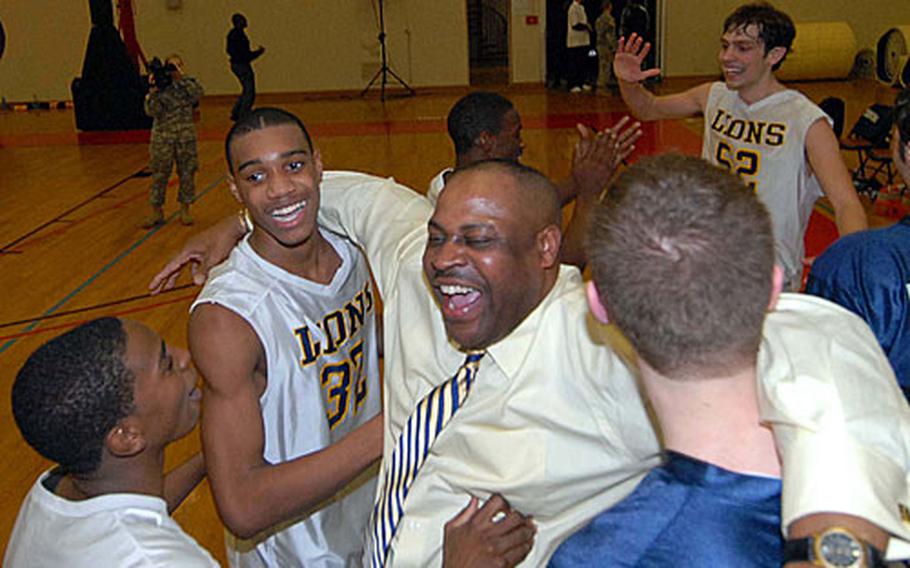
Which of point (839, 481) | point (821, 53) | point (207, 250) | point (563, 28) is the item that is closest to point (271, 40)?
point (563, 28)

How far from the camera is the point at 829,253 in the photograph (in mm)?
2334

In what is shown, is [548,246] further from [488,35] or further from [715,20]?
[488,35]

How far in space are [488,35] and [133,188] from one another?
16.0 metres

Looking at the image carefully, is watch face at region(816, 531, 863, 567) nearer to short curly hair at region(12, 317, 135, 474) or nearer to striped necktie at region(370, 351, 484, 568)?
striped necktie at region(370, 351, 484, 568)

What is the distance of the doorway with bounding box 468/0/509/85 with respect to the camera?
2552 cm

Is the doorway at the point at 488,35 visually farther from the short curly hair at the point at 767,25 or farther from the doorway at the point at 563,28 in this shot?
the short curly hair at the point at 767,25

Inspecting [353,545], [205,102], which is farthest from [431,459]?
[205,102]

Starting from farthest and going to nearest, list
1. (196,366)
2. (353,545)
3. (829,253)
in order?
(353,545), (196,366), (829,253)

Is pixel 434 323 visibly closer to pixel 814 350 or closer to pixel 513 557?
pixel 513 557

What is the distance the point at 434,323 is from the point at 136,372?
0.76 metres

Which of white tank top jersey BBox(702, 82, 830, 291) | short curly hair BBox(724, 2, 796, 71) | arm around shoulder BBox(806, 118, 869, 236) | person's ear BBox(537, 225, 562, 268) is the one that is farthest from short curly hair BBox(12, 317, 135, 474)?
short curly hair BBox(724, 2, 796, 71)

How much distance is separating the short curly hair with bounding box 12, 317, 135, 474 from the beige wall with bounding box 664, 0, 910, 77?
67.7 feet

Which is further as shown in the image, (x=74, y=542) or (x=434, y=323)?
(x=434, y=323)

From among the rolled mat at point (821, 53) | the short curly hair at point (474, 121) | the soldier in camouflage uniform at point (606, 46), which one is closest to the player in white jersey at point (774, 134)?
the short curly hair at point (474, 121)
